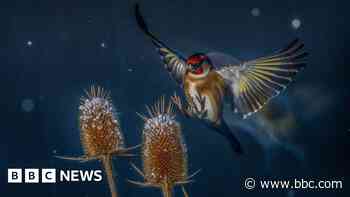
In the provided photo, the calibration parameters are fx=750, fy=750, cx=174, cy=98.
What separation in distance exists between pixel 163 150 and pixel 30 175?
811mm

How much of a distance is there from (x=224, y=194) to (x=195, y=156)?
29 centimetres

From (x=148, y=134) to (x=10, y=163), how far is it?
839 mm

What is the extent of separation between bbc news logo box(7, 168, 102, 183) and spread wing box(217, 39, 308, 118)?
947 millimetres

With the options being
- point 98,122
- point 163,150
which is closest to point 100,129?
point 98,122

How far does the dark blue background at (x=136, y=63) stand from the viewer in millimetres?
4438

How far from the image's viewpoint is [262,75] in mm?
4465

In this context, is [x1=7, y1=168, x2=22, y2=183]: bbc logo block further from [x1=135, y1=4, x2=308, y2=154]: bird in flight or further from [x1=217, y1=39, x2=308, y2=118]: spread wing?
[x1=217, y1=39, x2=308, y2=118]: spread wing

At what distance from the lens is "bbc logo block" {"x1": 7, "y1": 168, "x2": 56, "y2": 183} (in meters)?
4.46

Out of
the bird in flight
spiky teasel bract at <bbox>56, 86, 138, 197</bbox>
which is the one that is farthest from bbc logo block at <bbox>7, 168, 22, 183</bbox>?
the bird in flight

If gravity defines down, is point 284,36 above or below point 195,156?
above

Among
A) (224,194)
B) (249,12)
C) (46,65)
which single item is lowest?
(224,194)

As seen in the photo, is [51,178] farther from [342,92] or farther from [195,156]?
[342,92]

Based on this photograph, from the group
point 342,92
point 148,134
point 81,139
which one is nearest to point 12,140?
point 81,139

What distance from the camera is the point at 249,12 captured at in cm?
445
